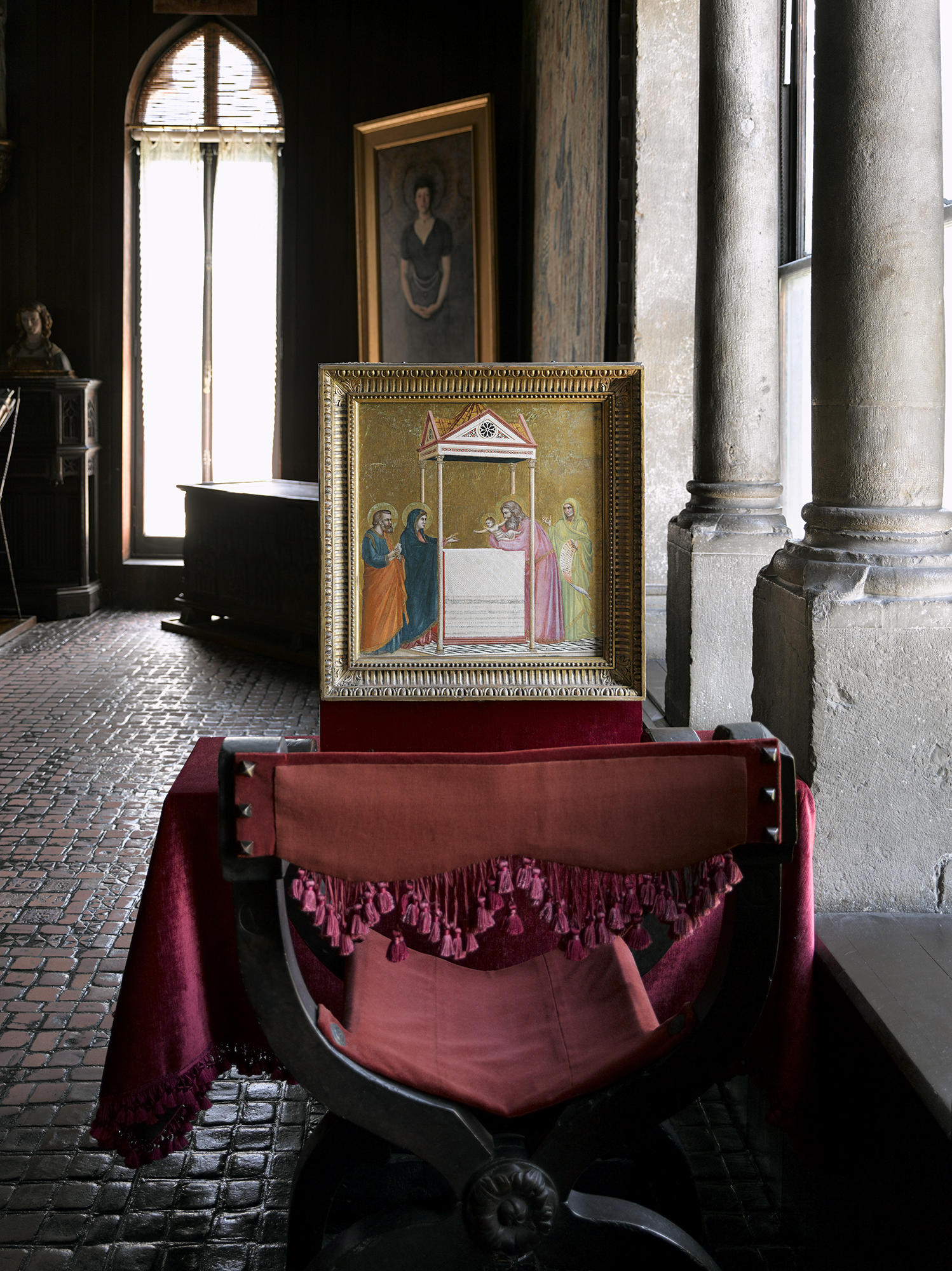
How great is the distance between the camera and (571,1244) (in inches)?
58.2

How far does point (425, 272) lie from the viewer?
866 cm

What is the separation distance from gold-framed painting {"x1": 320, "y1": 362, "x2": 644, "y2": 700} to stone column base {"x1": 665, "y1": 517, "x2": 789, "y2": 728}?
964mm

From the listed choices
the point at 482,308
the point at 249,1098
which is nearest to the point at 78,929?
the point at 249,1098

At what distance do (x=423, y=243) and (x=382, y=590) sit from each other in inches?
278

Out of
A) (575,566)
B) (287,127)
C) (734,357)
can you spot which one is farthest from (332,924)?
(287,127)

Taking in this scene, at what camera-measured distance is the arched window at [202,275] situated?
9000 mm

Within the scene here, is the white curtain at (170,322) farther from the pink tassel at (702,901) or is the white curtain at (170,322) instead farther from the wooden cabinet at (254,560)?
the pink tassel at (702,901)

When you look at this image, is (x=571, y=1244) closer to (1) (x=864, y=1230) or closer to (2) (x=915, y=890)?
(1) (x=864, y=1230)

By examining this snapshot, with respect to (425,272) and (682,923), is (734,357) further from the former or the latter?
(425,272)

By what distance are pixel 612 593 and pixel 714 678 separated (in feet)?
3.30

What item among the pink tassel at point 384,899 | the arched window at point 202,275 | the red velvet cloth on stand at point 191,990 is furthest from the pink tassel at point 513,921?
the arched window at point 202,275

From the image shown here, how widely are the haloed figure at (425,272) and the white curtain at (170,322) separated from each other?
5.63ft

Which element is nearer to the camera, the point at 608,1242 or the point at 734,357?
the point at 608,1242

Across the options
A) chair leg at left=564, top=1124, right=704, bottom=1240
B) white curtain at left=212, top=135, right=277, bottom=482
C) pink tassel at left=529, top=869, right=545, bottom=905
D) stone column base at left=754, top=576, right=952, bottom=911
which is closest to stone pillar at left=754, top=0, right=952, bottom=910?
stone column base at left=754, top=576, right=952, bottom=911
